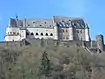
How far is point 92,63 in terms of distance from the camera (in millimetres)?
78438

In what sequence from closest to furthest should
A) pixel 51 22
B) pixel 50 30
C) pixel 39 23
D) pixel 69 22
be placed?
pixel 50 30 → pixel 39 23 → pixel 51 22 → pixel 69 22

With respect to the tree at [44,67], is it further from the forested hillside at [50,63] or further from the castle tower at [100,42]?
the castle tower at [100,42]

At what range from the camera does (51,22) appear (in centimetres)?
10175

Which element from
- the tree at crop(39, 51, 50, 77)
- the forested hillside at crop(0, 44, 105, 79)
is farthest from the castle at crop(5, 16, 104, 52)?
the tree at crop(39, 51, 50, 77)

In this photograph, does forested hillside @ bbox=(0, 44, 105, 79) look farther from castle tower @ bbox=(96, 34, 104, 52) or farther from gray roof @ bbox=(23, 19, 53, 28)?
gray roof @ bbox=(23, 19, 53, 28)

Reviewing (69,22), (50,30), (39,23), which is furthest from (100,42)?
(39,23)

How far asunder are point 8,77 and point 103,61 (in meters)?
22.0

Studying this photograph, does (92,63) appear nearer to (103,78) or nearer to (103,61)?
(103,61)

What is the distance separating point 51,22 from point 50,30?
8.16 feet

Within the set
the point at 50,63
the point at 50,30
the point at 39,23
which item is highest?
the point at 39,23

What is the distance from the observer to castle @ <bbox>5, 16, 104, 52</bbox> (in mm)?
96938

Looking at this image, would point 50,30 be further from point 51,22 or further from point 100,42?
point 100,42

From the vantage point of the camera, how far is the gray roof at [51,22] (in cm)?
9956

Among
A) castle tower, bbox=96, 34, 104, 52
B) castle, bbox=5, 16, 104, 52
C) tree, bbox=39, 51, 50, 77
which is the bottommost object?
tree, bbox=39, 51, 50, 77
